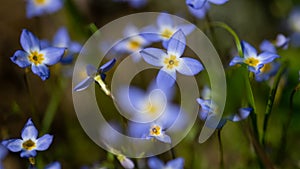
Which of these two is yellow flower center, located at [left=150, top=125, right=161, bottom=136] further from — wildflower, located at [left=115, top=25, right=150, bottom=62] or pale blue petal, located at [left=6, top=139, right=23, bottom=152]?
wildflower, located at [left=115, top=25, right=150, bottom=62]

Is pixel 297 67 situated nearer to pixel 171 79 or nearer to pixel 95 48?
pixel 95 48

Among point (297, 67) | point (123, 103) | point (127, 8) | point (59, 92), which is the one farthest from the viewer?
point (127, 8)

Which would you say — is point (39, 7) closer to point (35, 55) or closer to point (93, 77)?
Result: point (35, 55)

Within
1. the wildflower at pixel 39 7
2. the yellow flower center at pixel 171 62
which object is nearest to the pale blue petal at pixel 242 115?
the yellow flower center at pixel 171 62

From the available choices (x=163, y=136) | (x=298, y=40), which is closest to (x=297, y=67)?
(x=298, y=40)

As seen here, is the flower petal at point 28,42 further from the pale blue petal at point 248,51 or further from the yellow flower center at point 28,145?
the pale blue petal at point 248,51
